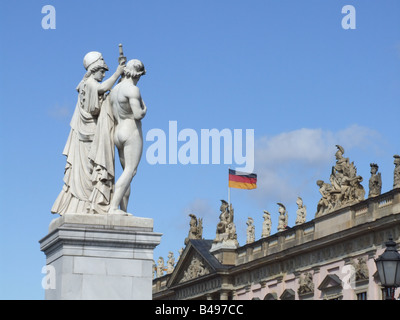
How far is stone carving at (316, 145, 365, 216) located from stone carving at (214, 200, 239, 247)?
18159 mm

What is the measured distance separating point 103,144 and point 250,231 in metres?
56.9

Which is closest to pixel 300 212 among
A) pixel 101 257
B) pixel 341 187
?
pixel 341 187

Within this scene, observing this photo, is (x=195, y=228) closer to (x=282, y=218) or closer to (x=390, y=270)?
(x=282, y=218)

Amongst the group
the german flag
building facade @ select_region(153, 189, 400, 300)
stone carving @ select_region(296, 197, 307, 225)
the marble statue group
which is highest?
the german flag

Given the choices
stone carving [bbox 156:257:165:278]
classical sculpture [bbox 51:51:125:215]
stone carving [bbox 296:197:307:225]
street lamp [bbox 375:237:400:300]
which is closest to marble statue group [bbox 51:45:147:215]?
classical sculpture [bbox 51:51:125:215]

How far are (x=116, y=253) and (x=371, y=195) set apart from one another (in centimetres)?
3905

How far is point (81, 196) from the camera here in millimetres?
16500

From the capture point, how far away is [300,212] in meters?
63.3

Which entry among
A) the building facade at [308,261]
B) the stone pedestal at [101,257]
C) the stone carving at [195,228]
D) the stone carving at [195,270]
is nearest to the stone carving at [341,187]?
the building facade at [308,261]

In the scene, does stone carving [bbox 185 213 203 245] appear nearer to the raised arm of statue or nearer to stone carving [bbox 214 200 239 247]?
stone carving [bbox 214 200 239 247]

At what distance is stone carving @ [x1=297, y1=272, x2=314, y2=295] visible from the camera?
60312mm

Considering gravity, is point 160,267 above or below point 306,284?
above
